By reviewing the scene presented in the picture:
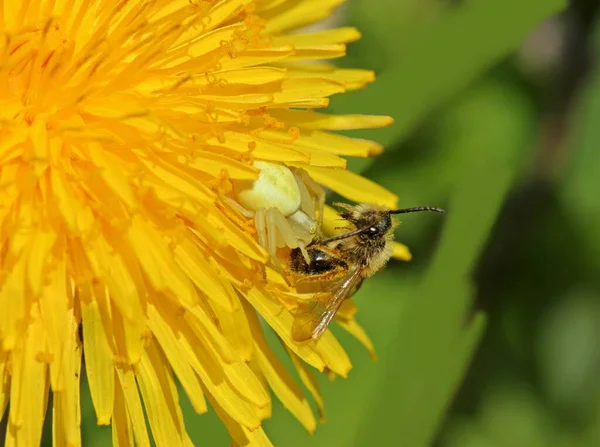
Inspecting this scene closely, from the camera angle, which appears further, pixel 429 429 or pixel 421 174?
pixel 421 174

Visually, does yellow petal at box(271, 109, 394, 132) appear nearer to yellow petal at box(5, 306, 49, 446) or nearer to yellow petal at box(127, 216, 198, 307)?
yellow petal at box(127, 216, 198, 307)

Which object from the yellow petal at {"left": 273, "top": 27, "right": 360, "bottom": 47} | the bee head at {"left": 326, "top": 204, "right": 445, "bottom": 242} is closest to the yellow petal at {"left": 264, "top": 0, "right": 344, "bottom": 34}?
the yellow petal at {"left": 273, "top": 27, "right": 360, "bottom": 47}

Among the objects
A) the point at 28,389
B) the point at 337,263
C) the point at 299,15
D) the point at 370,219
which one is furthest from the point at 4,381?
the point at 299,15

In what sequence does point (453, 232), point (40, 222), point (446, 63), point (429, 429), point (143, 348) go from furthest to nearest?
point (446, 63)
point (453, 232)
point (429, 429)
point (143, 348)
point (40, 222)

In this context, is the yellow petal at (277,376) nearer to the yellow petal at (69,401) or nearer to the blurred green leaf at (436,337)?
the blurred green leaf at (436,337)

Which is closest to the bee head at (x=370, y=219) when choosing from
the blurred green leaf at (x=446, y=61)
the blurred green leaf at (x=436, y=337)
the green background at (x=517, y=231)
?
the blurred green leaf at (x=436, y=337)

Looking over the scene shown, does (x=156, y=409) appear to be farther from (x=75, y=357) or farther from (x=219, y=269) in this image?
(x=219, y=269)

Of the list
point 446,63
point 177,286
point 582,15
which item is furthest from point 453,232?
point 582,15
